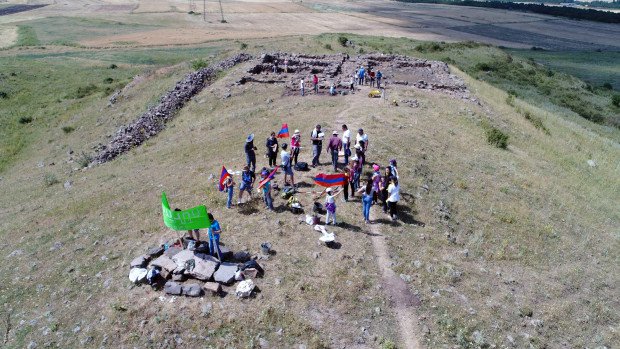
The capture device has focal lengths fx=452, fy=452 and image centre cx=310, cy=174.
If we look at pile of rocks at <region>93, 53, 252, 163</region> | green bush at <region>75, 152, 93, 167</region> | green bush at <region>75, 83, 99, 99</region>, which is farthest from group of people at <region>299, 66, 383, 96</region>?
green bush at <region>75, 83, 99, 99</region>

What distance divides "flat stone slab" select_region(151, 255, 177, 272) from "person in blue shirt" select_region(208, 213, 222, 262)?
3.93 feet

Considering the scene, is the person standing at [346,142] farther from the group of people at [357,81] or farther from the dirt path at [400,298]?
the group of people at [357,81]

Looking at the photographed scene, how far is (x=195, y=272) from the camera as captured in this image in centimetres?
1347

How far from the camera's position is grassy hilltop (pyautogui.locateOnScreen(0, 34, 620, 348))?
12.7 m

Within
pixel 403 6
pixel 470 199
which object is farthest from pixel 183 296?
pixel 403 6

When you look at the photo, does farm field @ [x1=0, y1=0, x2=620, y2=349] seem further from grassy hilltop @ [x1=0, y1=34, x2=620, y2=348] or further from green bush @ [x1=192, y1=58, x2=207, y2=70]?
green bush @ [x1=192, y1=58, x2=207, y2=70]

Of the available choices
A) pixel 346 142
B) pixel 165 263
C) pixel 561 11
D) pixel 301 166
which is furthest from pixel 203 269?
pixel 561 11

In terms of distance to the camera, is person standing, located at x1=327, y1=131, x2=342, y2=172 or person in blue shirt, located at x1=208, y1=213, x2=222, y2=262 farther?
person standing, located at x1=327, y1=131, x2=342, y2=172

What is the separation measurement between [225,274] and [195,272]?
35.6 inches

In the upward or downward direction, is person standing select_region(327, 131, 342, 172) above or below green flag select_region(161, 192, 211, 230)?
above

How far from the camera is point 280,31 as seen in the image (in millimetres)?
98000

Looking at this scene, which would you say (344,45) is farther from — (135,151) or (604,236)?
(604,236)

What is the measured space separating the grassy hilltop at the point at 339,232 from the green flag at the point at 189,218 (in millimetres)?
1895

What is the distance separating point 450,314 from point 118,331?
9.40m
